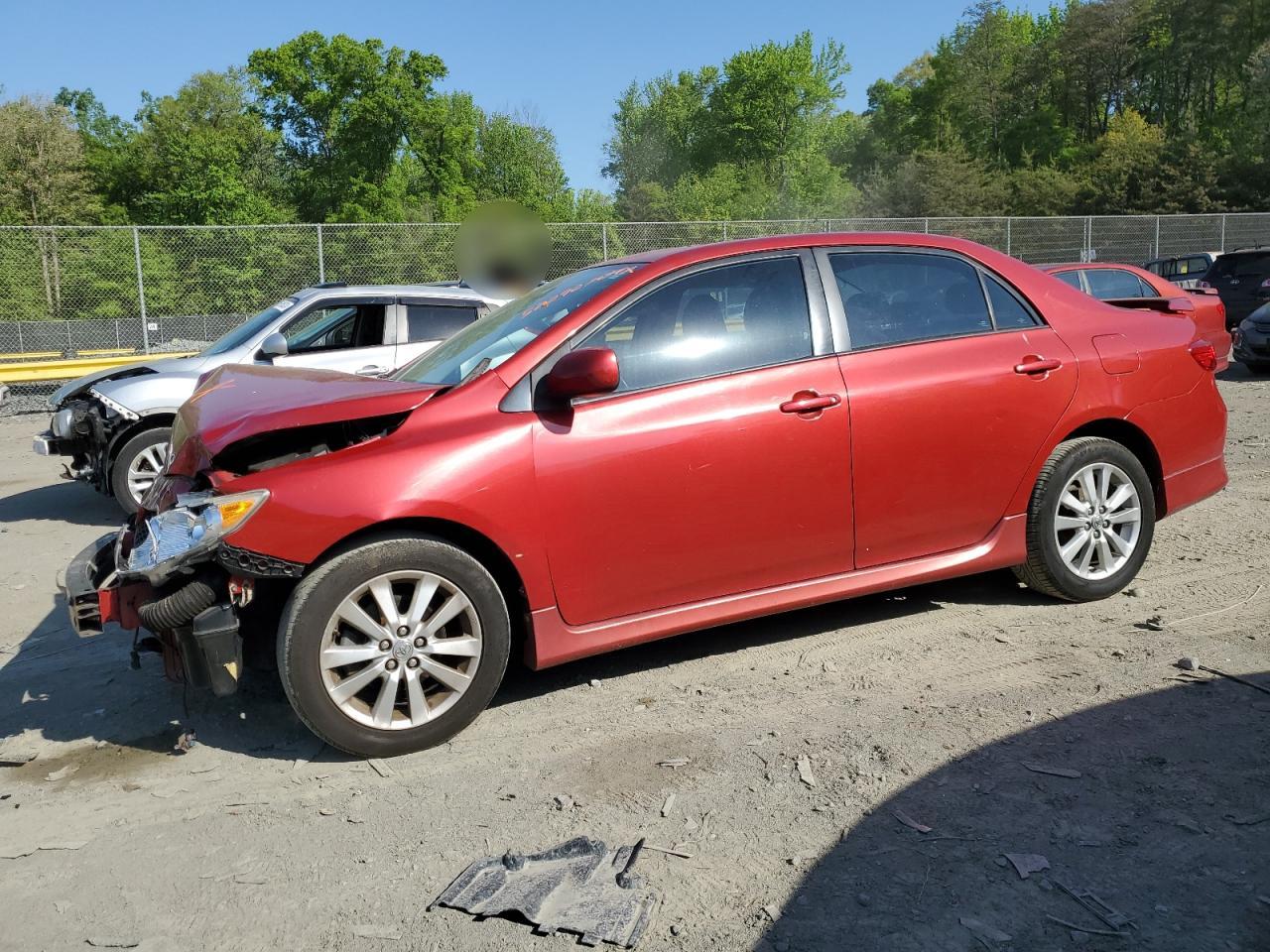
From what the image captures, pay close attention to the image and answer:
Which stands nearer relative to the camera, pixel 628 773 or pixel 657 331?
pixel 628 773

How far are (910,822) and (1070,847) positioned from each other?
427 mm

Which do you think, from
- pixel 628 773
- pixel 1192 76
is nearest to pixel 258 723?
pixel 628 773

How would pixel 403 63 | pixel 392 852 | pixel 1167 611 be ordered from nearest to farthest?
pixel 392 852 < pixel 1167 611 < pixel 403 63

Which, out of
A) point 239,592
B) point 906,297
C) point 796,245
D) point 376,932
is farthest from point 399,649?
point 906,297

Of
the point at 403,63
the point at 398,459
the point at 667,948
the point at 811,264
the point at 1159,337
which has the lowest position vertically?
the point at 667,948

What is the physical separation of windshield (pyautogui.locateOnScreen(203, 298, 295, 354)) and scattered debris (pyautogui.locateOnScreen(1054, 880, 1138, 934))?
7.63m

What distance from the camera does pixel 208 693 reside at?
168 inches

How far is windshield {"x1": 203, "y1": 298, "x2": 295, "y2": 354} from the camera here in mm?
8555

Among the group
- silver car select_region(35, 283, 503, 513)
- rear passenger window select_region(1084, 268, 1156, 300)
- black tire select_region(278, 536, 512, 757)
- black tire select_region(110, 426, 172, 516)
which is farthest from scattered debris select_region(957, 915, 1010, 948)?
rear passenger window select_region(1084, 268, 1156, 300)

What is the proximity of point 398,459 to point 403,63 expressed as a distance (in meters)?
55.5

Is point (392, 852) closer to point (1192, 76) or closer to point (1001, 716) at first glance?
point (1001, 716)

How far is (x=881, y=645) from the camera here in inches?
176

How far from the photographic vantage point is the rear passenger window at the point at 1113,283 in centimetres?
1243

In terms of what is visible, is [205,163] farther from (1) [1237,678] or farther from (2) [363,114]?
(1) [1237,678]
